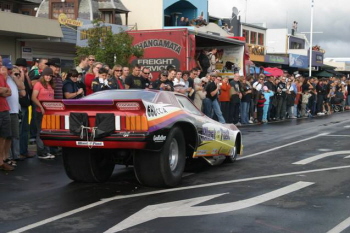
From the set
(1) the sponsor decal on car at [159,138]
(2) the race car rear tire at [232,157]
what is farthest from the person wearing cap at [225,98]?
(1) the sponsor decal on car at [159,138]

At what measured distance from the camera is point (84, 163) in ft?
27.8

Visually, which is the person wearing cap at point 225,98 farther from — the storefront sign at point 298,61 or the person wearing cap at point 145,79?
the storefront sign at point 298,61

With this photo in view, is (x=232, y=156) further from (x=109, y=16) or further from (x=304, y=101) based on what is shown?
(x=109, y=16)

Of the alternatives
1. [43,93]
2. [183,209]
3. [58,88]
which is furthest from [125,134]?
[58,88]

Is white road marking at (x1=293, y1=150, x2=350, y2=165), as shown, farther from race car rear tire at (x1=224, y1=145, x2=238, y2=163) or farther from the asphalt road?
race car rear tire at (x1=224, y1=145, x2=238, y2=163)

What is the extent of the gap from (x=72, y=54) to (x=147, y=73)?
2153cm

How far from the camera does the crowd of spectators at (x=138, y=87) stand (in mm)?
10391

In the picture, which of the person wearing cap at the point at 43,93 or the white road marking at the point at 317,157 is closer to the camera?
the white road marking at the point at 317,157

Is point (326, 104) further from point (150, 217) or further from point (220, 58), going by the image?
point (150, 217)

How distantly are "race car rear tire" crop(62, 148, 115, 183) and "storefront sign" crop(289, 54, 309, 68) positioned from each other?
5509 cm

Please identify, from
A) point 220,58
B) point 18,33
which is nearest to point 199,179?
point 220,58

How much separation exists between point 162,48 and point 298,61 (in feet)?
158

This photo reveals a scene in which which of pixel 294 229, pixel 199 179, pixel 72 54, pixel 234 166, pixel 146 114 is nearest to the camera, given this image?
pixel 294 229

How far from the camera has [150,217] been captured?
6.35m
